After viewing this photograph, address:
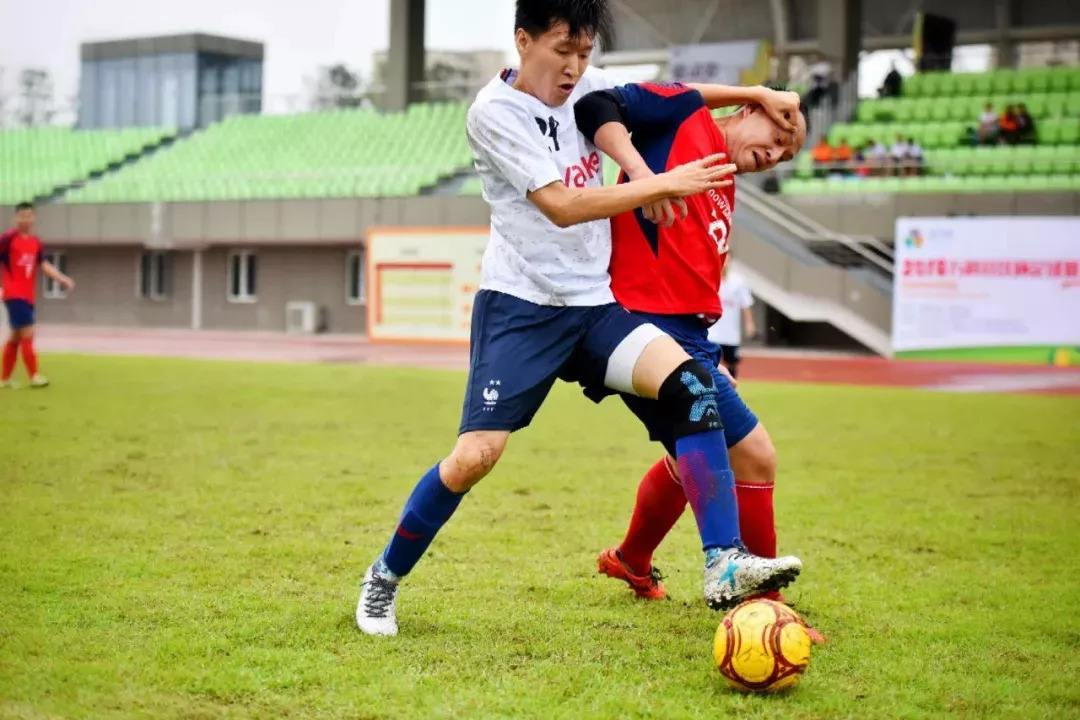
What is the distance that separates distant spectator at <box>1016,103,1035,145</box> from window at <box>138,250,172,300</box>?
25.5 meters

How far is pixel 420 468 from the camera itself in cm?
980

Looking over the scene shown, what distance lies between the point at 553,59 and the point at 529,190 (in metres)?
0.44

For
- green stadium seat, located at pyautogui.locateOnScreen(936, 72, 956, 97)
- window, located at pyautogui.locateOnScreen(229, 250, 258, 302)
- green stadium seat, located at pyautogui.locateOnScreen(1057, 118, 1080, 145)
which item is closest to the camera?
green stadium seat, located at pyautogui.locateOnScreen(1057, 118, 1080, 145)

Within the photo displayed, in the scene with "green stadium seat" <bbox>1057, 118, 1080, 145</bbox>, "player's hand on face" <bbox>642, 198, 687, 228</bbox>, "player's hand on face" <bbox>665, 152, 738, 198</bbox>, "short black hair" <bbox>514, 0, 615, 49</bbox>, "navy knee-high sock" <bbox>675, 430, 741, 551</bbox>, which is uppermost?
"green stadium seat" <bbox>1057, 118, 1080, 145</bbox>

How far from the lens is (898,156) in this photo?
28.7 metres

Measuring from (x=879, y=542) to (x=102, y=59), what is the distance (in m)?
47.2

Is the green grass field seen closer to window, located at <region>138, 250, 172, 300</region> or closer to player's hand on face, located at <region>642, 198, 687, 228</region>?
player's hand on face, located at <region>642, 198, 687, 228</region>

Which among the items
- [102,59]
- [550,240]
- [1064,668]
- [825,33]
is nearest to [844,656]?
[1064,668]

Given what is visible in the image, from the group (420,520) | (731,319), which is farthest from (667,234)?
(731,319)

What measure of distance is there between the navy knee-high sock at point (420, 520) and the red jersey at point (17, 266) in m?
13.3

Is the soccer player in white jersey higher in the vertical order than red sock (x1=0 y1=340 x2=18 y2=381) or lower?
higher

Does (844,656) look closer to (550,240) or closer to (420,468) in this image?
(550,240)

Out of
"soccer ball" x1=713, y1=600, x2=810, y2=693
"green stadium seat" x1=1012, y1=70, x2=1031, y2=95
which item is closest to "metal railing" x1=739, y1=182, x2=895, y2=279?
"green stadium seat" x1=1012, y1=70, x2=1031, y2=95

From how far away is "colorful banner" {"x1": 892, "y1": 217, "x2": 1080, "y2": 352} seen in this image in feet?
80.2
